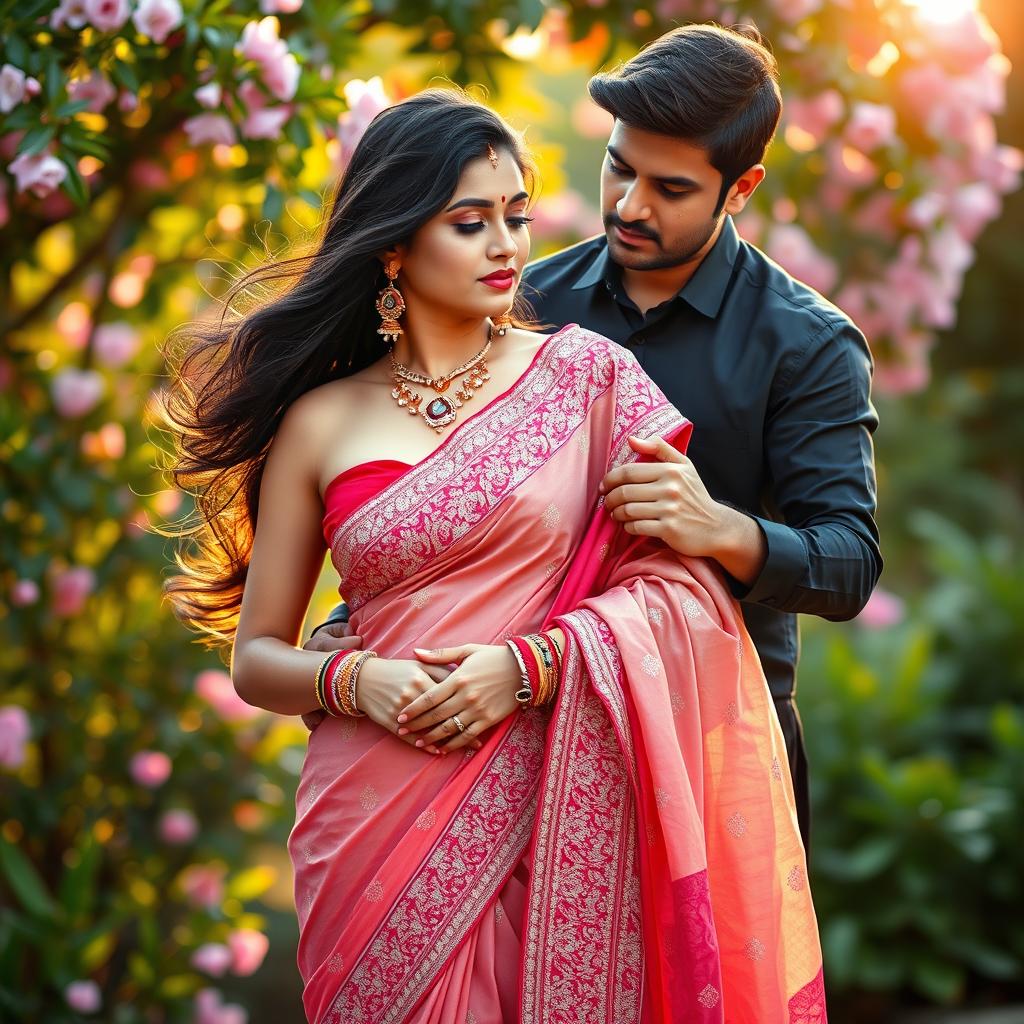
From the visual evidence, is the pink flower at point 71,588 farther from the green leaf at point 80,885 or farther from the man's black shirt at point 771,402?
the man's black shirt at point 771,402

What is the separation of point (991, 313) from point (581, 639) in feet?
20.4

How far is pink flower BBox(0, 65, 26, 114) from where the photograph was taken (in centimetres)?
280

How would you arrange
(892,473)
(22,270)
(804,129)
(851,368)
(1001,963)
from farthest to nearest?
(892,473) < (1001,963) < (22,270) < (804,129) < (851,368)

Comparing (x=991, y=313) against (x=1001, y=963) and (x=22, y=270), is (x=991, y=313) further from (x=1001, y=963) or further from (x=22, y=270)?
(x=22, y=270)

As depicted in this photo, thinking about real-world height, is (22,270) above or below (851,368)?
above

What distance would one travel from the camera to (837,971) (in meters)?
4.84

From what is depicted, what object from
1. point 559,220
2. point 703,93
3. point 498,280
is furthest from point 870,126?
point 498,280

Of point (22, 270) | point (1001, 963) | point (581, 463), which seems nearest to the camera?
point (581, 463)

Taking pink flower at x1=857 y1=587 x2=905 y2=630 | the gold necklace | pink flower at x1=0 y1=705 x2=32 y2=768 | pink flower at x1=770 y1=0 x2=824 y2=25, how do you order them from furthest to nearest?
pink flower at x1=857 y1=587 x2=905 y2=630 → pink flower at x1=0 y1=705 x2=32 y2=768 → pink flower at x1=770 y1=0 x2=824 y2=25 → the gold necklace

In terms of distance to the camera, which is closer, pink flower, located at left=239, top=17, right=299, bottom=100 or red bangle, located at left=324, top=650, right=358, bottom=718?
red bangle, located at left=324, top=650, right=358, bottom=718

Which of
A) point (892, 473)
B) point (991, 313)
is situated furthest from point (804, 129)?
point (892, 473)

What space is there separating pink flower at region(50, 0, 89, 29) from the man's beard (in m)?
1.20

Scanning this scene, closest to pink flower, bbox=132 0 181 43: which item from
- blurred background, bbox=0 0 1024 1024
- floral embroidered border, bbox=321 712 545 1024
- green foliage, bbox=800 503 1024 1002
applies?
blurred background, bbox=0 0 1024 1024

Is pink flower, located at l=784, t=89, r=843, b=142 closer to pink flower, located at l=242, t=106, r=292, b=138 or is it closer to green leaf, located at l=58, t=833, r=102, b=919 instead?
pink flower, located at l=242, t=106, r=292, b=138
